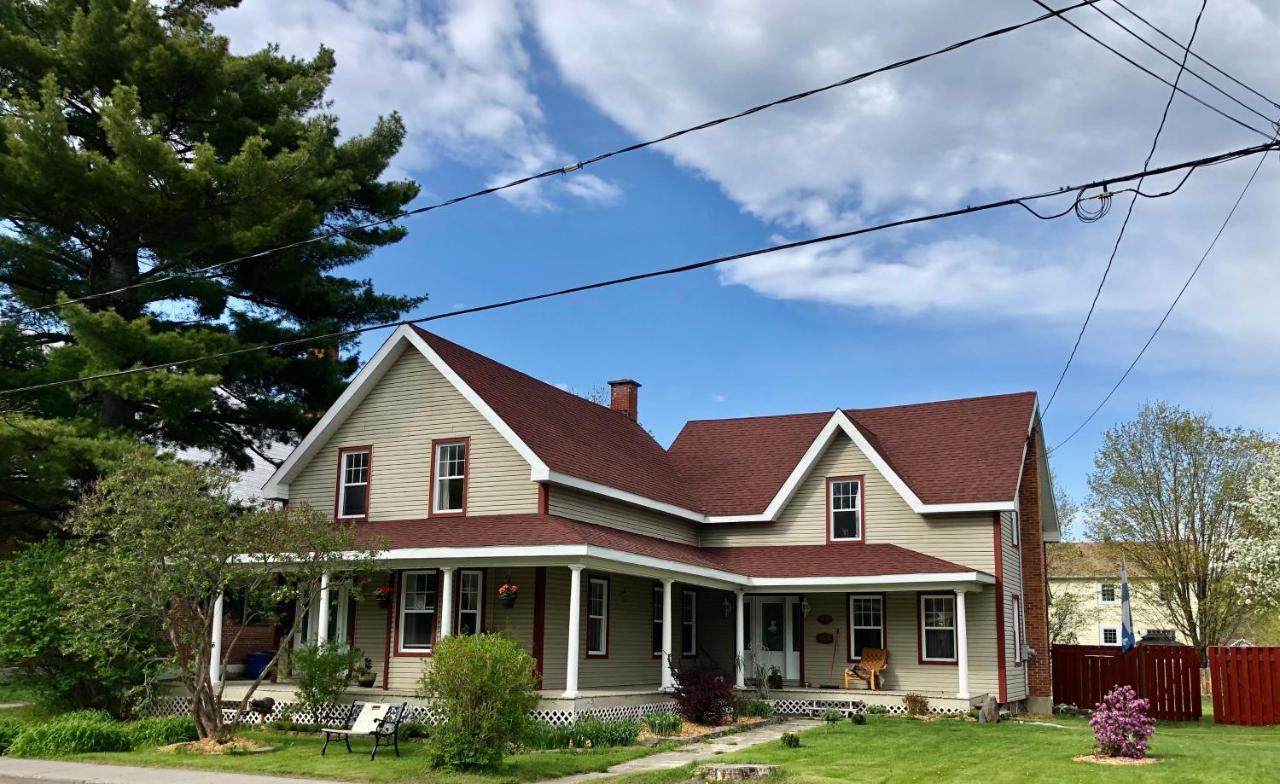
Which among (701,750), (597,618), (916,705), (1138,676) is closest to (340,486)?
(597,618)

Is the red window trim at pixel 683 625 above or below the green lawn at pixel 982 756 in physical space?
above

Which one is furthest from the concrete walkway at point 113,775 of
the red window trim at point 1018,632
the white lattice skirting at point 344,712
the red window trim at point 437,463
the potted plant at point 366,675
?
the red window trim at point 1018,632

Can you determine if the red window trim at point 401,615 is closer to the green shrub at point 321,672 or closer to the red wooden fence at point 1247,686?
the green shrub at point 321,672

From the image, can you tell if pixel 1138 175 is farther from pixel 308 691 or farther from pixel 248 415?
pixel 248 415

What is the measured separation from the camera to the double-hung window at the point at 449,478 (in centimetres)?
2252

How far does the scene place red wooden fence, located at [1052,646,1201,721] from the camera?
26.9 meters

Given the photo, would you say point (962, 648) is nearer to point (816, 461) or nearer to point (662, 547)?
point (816, 461)

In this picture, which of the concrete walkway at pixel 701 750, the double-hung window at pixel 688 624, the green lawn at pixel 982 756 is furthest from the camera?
the double-hung window at pixel 688 624

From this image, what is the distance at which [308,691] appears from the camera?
19234mm

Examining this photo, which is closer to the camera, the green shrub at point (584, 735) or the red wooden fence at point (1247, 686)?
the green shrub at point (584, 735)

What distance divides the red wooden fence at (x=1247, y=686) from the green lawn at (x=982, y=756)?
3.27 metres


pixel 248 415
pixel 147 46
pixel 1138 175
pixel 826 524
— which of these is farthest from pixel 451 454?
pixel 1138 175

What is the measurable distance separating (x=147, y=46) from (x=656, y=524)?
53.5 feet

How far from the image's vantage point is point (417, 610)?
2169 cm
